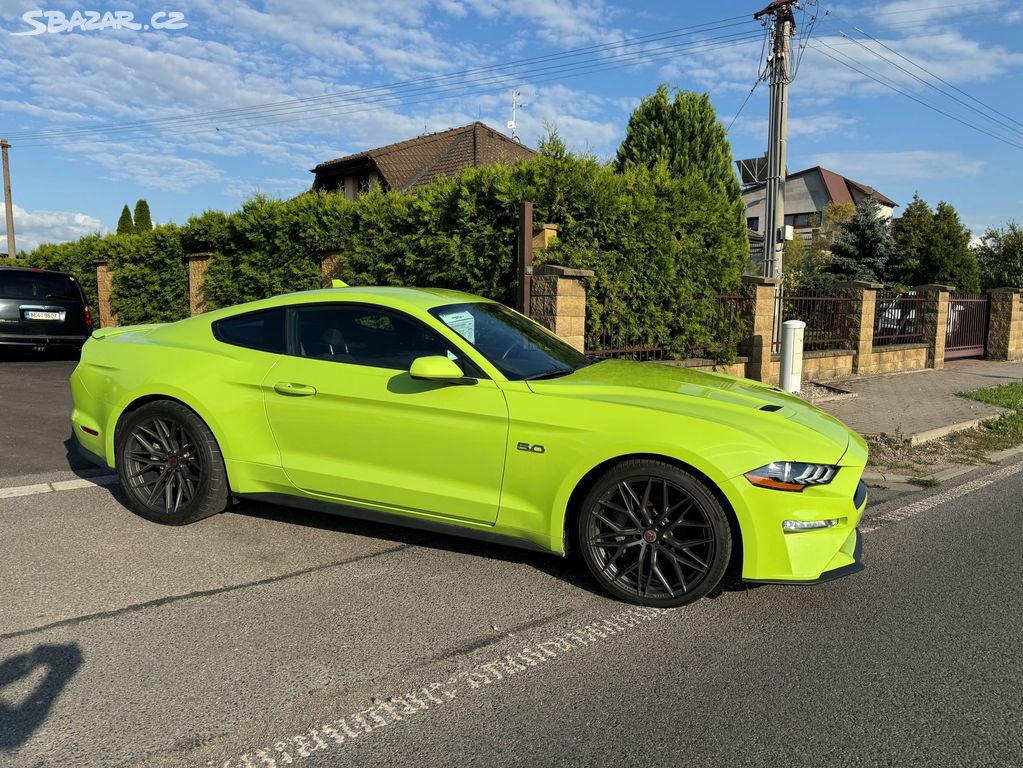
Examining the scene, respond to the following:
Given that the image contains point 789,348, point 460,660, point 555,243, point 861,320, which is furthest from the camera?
point 861,320

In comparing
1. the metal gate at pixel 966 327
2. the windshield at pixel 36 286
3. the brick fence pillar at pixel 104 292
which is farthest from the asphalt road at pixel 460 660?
the metal gate at pixel 966 327

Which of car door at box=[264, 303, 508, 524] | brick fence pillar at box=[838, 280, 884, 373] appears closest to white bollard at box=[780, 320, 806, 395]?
brick fence pillar at box=[838, 280, 884, 373]

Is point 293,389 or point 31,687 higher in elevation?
point 293,389

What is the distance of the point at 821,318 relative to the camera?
13.9 metres

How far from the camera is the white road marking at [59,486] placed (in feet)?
17.1

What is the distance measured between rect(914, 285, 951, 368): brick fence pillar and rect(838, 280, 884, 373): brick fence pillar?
274 cm

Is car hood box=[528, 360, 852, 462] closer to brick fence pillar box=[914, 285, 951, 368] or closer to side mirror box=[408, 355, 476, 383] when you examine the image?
side mirror box=[408, 355, 476, 383]

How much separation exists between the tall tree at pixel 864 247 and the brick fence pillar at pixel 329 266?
2275 centimetres

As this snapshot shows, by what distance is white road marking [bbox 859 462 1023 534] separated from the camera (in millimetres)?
5113

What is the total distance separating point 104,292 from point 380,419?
1686 cm

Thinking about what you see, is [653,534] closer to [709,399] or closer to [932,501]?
[709,399]

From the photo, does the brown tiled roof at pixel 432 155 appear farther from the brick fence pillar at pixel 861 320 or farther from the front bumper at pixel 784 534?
the front bumper at pixel 784 534

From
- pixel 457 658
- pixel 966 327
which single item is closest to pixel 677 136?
pixel 966 327

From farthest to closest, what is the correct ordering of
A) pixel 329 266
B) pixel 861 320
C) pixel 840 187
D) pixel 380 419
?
pixel 840 187 < pixel 861 320 < pixel 329 266 < pixel 380 419
